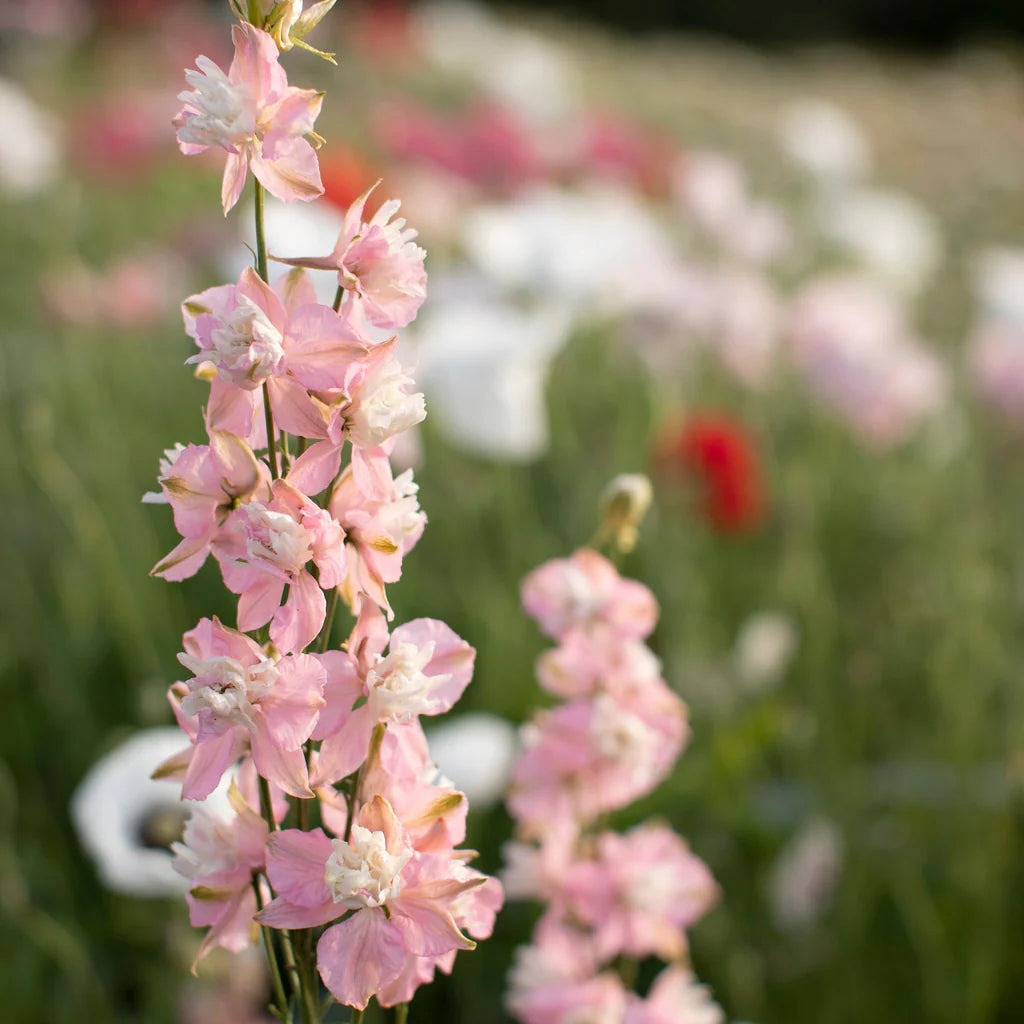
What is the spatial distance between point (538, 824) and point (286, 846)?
12 centimetres

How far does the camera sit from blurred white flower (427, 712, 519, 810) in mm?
411

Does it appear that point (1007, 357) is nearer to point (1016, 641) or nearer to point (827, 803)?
point (1016, 641)

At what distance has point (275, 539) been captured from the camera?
181 mm

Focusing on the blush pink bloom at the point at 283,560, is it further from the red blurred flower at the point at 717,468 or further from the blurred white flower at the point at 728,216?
the blurred white flower at the point at 728,216

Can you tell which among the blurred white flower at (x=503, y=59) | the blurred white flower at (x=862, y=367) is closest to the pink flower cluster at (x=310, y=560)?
the blurred white flower at (x=862, y=367)

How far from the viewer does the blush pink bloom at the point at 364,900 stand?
0.19m

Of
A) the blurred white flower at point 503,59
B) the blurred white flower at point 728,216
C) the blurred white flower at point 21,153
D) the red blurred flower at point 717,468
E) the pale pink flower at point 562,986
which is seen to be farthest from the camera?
the blurred white flower at point 503,59

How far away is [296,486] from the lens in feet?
0.64

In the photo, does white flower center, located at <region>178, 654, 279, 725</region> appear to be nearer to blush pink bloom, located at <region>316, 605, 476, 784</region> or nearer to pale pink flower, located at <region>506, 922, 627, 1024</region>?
blush pink bloom, located at <region>316, 605, 476, 784</region>

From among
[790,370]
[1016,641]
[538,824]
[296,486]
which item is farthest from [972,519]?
[296,486]

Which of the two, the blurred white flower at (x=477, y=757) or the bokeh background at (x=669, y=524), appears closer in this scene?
the blurred white flower at (x=477, y=757)

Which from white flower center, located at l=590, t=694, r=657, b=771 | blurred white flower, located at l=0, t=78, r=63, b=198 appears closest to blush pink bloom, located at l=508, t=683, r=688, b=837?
white flower center, located at l=590, t=694, r=657, b=771

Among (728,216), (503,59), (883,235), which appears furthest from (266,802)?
(503,59)

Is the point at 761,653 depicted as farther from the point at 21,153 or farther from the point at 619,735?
the point at 21,153
